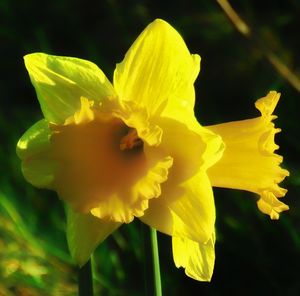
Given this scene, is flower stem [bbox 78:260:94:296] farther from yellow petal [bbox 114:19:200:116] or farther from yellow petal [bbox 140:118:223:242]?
yellow petal [bbox 114:19:200:116]

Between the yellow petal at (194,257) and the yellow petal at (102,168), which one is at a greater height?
the yellow petal at (102,168)


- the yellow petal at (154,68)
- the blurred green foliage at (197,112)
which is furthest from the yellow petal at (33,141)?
the blurred green foliage at (197,112)

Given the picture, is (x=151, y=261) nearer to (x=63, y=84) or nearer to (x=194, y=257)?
(x=194, y=257)

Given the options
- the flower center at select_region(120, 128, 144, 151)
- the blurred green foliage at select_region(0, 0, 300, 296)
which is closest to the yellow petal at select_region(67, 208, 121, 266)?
the flower center at select_region(120, 128, 144, 151)

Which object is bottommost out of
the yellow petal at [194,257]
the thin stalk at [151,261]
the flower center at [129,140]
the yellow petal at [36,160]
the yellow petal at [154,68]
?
the yellow petal at [194,257]

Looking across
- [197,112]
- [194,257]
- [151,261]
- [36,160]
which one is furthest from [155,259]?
[197,112]

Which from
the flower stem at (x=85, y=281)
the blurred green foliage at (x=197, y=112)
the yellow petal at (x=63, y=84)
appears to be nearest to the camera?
the flower stem at (x=85, y=281)

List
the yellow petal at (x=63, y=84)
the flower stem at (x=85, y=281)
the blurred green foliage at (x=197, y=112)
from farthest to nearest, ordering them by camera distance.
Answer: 1. the blurred green foliage at (x=197, y=112)
2. the yellow petal at (x=63, y=84)
3. the flower stem at (x=85, y=281)

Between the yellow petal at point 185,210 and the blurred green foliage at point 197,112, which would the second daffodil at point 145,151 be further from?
the blurred green foliage at point 197,112
